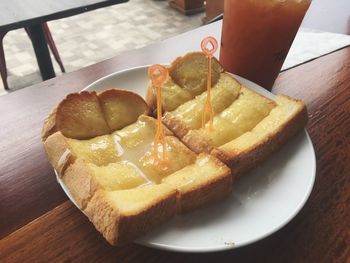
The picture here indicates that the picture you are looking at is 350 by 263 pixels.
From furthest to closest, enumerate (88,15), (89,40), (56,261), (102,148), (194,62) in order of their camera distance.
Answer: (88,15)
(89,40)
(194,62)
(102,148)
(56,261)

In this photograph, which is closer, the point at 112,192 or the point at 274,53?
the point at 112,192

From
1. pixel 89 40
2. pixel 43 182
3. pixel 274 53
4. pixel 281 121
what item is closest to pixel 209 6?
pixel 89 40

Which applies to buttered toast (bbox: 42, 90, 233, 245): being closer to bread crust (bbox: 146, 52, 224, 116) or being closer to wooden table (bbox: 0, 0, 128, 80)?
bread crust (bbox: 146, 52, 224, 116)

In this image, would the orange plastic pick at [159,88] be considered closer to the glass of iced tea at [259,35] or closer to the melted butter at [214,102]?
the melted butter at [214,102]

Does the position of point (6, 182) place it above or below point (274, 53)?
below

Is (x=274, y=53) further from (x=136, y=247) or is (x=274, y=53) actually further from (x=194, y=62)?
(x=136, y=247)

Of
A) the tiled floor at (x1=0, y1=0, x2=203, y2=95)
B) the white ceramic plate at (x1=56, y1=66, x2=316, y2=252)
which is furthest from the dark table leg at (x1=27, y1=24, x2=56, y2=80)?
the white ceramic plate at (x1=56, y1=66, x2=316, y2=252)

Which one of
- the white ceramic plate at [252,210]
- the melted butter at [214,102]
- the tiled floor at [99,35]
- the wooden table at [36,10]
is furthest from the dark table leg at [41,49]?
the white ceramic plate at [252,210]
